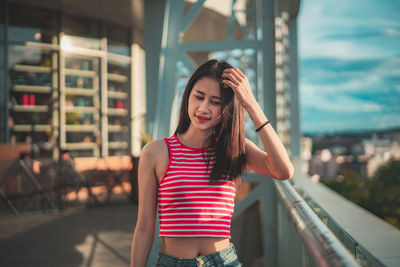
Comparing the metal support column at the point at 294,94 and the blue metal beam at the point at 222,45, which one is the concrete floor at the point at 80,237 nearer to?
the blue metal beam at the point at 222,45

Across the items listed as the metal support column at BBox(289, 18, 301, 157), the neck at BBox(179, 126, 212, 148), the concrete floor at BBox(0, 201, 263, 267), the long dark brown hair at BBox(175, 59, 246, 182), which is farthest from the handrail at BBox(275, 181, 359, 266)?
the metal support column at BBox(289, 18, 301, 157)

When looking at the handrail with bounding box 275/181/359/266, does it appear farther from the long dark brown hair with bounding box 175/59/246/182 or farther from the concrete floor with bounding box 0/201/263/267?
the concrete floor with bounding box 0/201/263/267

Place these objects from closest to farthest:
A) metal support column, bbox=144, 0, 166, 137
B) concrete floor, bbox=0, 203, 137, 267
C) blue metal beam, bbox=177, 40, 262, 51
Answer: blue metal beam, bbox=177, 40, 262, 51
concrete floor, bbox=0, 203, 137, 267
metal support column, bbox=144, 0, 166, 137

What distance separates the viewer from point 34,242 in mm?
4555

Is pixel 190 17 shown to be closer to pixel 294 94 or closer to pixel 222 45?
pixel 222 45

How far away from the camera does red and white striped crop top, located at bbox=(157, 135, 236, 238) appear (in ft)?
4.30

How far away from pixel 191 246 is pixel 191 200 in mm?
147

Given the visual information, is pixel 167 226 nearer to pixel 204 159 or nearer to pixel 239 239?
pixel 204 159

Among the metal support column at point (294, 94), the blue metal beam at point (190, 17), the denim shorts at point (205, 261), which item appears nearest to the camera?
the denim shorts at point (205, 261)

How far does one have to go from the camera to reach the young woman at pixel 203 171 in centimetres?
131

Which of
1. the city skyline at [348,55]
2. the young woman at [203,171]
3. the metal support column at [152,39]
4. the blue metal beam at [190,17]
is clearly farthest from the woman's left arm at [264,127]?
the city skyline at [348,55]

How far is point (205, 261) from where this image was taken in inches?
50.4

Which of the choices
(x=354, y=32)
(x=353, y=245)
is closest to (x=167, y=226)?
(x=353, y=245)

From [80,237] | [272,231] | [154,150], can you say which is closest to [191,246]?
[154,150]
